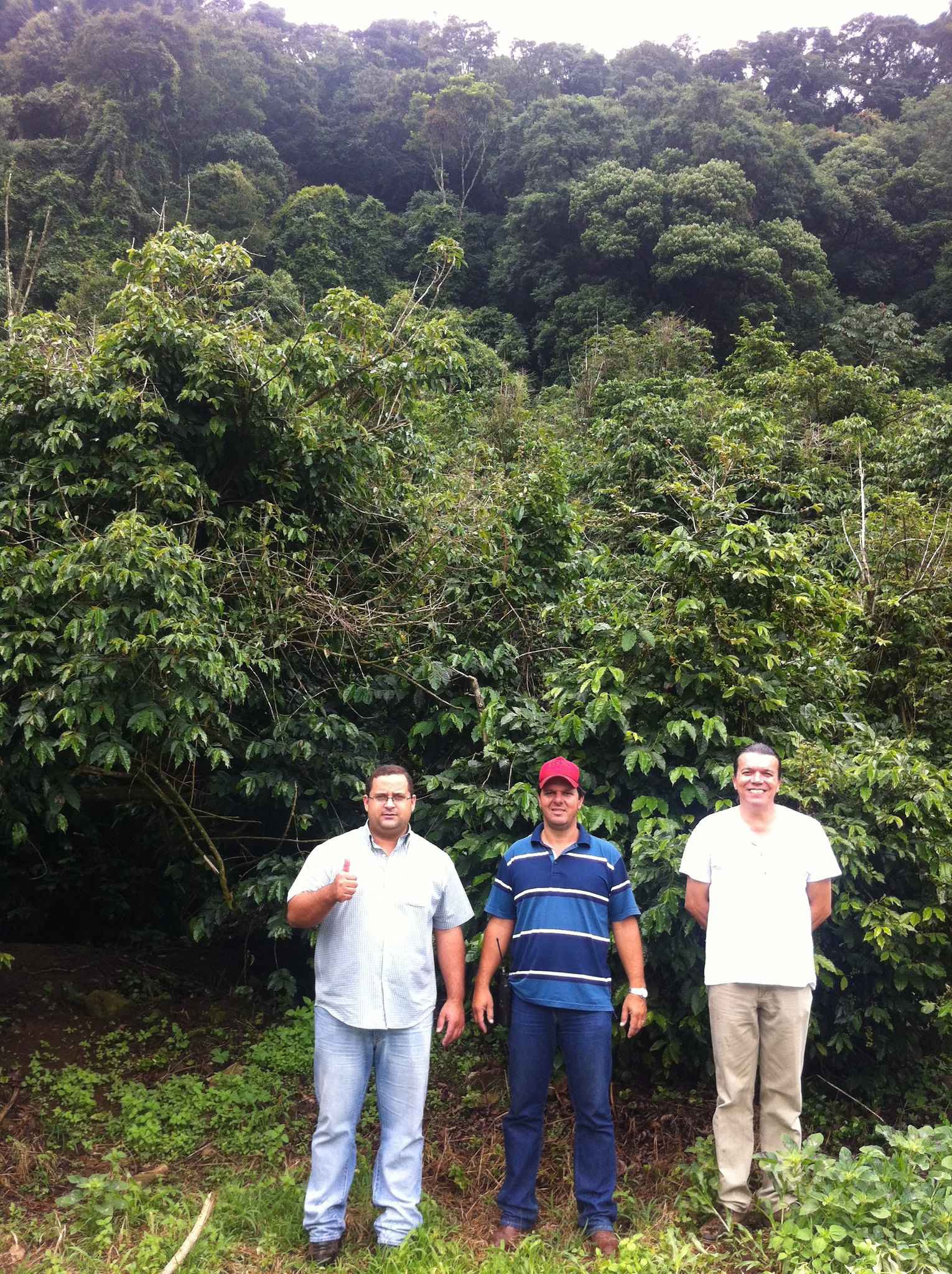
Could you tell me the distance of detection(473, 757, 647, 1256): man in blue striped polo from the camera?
3.10 meters

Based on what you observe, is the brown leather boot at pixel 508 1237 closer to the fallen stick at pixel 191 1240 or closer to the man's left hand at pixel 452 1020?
the man's left hand at pixel 452 1020

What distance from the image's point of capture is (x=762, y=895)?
313 centimetres

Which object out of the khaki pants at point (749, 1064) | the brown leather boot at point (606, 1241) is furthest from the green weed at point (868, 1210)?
the brown leather boot at point (606, 1241)

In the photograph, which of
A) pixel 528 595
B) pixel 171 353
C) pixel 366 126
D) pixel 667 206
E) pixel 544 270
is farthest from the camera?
pixel 366 126

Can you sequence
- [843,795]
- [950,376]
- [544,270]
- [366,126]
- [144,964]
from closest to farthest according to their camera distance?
[843,795], [144,964], [950,376], [544,270], [366,126]

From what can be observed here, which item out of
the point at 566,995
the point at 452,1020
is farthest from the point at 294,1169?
the point at 566,995

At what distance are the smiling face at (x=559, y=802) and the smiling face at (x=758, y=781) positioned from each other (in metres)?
0.59

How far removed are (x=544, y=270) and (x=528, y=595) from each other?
19.9m

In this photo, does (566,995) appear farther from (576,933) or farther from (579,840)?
(579,840)

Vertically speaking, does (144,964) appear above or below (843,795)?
below

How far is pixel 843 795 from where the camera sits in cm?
415

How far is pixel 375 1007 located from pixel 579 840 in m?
0.90

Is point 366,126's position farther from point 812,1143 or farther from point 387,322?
point 812,1143

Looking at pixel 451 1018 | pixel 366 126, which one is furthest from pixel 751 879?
pixel 366 126
